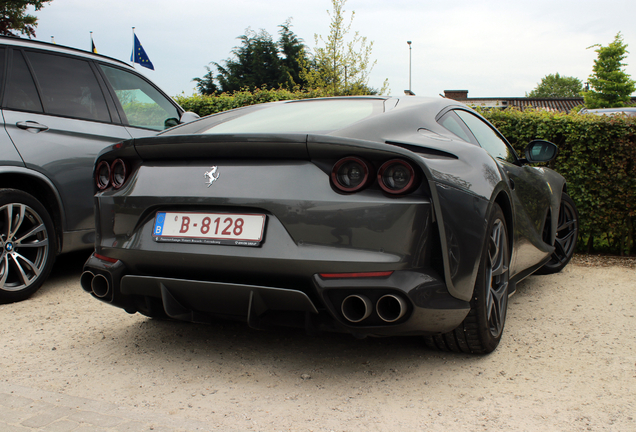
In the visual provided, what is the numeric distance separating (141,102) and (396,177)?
3.65m

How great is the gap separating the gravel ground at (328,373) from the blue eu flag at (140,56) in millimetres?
13327

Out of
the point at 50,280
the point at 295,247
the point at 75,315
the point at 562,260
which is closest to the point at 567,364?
the point at 295,247

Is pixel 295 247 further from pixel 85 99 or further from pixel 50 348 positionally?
pixel 85 99

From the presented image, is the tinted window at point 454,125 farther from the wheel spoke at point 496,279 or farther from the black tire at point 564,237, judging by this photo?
the black tire at point 564,237

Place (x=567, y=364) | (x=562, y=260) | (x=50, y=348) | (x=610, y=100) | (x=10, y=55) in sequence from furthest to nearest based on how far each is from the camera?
(x=610, y=100) → (x=562, y=260) → (x=10, y=55) → (x=50, y=348) → (x=567, y=364)

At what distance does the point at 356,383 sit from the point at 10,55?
11.7 ft

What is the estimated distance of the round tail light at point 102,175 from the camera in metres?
2.85

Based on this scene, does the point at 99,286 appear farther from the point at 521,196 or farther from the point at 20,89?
the point at 521,196

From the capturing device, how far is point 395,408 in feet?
7.66

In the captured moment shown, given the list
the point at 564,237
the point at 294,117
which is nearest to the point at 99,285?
the point at 294,117

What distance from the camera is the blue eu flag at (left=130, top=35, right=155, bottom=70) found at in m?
15.8

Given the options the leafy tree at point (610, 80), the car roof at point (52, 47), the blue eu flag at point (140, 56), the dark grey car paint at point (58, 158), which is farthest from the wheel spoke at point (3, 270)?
the leafy tree at point (610, 80)

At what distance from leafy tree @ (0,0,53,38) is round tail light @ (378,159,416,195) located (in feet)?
92.2

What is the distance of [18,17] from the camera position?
Answer: 2753cm
